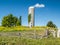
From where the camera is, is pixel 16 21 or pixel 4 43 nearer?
pixel 4 43

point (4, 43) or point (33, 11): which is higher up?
point (33, 11)

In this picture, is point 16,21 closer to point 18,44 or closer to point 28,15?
point 28,15

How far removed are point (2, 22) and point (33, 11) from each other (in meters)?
8.68

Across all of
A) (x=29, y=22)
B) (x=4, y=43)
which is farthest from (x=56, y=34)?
(x=29, y=22)

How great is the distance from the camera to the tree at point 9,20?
203 feet

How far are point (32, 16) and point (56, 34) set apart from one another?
2857cm

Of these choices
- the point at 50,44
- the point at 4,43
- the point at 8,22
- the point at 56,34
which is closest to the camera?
the point at 50,44

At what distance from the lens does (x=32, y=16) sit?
64562 millimetres

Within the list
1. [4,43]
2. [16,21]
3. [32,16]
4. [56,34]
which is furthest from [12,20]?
[4,43]

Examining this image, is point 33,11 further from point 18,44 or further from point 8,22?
point 18,44

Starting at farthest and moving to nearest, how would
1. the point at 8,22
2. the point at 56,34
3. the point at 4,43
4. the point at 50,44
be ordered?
the point at 8,22 < the point at 56,34 < the point at 4,43 < the point at 50,44

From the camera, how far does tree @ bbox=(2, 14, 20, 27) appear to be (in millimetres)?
61750

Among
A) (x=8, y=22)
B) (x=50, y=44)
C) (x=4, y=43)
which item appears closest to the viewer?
(x=50, y=44)

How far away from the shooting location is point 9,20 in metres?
63.4
